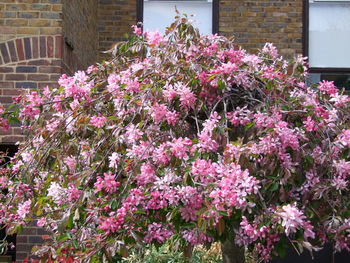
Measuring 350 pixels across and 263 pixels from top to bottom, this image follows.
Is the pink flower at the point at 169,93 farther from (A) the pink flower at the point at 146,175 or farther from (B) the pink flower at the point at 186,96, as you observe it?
(A) the pink flower at the point at 146,175

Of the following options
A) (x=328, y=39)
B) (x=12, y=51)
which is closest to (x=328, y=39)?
(x=328, y=39)

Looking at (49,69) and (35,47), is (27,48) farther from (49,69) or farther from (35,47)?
(49,69)

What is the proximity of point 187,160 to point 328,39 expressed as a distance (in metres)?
6.31

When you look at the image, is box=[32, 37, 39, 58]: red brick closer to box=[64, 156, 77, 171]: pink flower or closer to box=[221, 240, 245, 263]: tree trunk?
box=[64, 156, 77, 171]: pink flower

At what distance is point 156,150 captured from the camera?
116 inches

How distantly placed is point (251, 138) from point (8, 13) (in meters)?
3.89

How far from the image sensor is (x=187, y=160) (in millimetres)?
2881

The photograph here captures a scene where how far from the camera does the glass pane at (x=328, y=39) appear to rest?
336 inches

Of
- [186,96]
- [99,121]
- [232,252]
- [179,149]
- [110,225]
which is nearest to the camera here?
[110,225]

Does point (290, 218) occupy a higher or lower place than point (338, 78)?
lower

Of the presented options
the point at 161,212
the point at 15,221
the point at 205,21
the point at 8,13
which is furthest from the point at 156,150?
the point at 205,21

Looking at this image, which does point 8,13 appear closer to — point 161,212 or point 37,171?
point 37,171

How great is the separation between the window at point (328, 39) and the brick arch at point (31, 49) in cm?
413

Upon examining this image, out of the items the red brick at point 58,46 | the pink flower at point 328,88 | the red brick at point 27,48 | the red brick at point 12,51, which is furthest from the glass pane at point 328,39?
the pink flower at point 328,88
